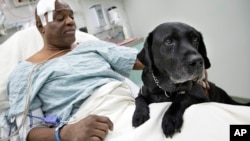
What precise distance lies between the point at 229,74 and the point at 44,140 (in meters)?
1.69

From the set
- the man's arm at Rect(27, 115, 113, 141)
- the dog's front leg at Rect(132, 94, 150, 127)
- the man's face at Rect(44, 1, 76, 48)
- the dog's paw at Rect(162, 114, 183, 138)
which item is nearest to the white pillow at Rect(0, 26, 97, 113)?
the man's face at Rect(44, 1, 76, 48)

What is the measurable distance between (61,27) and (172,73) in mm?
728

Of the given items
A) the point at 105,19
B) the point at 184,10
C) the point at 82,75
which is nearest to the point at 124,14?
the point at 105,19

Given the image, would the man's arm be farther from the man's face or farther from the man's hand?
the man's face

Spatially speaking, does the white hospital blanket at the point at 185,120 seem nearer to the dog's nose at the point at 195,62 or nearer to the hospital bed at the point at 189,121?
the hospital bed at the point at 189,121

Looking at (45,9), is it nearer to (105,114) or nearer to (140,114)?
(105,114)

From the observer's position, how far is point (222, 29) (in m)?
2.07

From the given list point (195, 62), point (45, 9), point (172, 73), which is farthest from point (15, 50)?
point (195, 62)

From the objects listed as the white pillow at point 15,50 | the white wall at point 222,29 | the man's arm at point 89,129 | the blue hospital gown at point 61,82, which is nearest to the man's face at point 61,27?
the blue hospital gown at point 61,82

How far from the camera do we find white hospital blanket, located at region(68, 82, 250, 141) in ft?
2.64

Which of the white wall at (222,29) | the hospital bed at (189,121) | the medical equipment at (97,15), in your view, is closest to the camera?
the hospital bed at (189,121)

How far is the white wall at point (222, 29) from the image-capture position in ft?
6.40

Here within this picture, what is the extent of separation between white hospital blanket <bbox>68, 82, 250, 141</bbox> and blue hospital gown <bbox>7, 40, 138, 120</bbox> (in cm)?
10

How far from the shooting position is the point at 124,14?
2.82m
